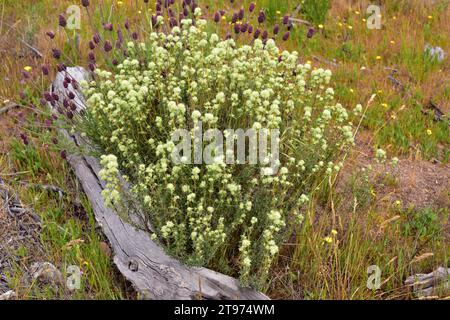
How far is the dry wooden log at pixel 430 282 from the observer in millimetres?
3117

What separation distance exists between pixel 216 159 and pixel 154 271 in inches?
34.9

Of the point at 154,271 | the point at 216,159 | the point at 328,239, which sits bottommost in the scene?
the point at 154,271

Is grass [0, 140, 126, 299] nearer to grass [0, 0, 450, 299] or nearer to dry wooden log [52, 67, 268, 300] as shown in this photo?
grass [0, 0, 450, 299]


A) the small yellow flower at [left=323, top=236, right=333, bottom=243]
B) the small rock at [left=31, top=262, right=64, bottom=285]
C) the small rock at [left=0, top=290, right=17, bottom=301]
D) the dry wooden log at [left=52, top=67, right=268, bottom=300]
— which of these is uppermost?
the small yellow flower at [left=323, top=236, right=333, bottom=243]

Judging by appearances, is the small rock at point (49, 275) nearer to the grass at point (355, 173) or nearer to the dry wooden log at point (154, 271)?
the grass at point (355, 173)

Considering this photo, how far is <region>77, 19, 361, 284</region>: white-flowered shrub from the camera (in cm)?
275

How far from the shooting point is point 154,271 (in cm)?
299

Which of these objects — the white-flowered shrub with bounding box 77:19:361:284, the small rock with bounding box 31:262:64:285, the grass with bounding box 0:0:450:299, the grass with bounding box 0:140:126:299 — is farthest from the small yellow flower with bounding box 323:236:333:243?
the small rock with bounding box 31:262:64:285

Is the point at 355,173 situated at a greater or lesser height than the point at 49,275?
greater

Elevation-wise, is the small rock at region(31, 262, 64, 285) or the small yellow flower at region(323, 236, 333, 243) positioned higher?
the small yellow flower at region(323, 236, 333, 243)

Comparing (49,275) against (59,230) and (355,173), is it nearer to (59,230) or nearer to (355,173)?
Result: (59,230)

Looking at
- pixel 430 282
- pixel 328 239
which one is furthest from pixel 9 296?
pixel 430 282

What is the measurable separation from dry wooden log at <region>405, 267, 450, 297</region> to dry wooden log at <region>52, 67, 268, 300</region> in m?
0.99

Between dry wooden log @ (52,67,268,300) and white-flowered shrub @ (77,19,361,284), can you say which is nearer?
white-flowered shrub @ (77,19,361,284)
